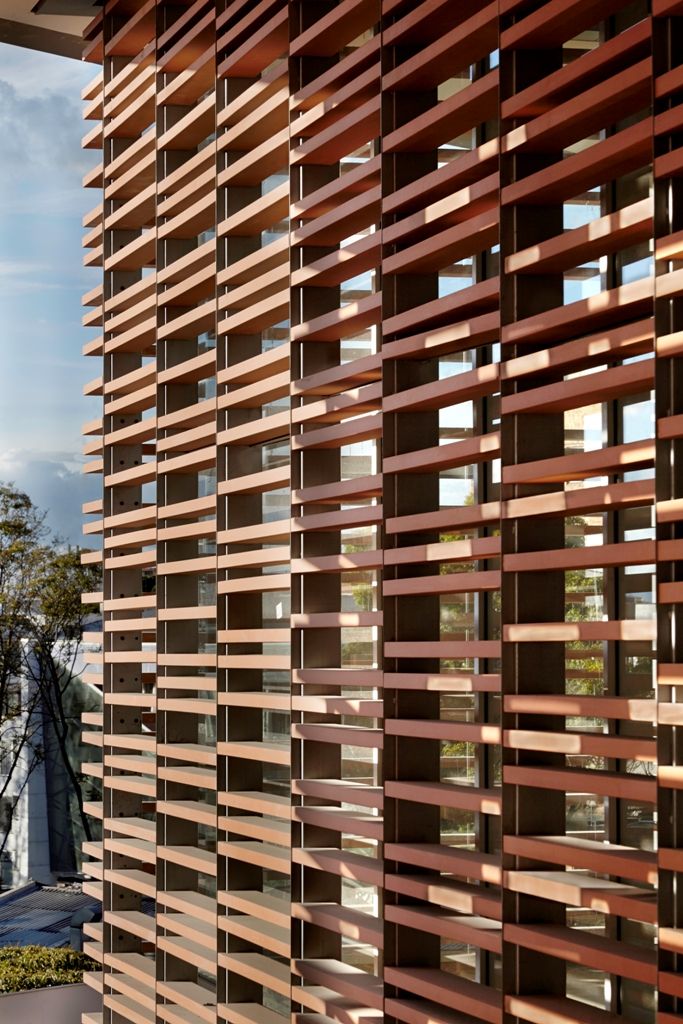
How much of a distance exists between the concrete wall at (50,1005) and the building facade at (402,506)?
2154 millimetres

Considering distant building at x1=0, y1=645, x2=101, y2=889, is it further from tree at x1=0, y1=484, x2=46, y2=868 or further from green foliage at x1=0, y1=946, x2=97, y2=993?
green foliage at x1=0, y1=946, x2=97, y2=993

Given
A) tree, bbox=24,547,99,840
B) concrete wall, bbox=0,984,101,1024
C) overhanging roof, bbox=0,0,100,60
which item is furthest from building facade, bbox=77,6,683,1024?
tree, bbox=24,547,99,840

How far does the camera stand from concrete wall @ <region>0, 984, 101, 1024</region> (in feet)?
20.7

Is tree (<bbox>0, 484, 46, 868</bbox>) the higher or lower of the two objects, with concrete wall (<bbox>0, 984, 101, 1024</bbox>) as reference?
higher

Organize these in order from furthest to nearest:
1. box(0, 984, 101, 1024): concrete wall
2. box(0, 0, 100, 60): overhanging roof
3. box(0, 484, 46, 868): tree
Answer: box(0, 484, 46, 868): tree
box(0, 984, 101, 1024): concrete wall
box(0, 0, 100, 60): overhanging roof

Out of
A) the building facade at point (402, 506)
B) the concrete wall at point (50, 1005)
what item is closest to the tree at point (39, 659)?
the concrete wall at point (50, 1005)

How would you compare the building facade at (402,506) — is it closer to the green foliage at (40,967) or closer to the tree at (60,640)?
the green foliage at (40,967)

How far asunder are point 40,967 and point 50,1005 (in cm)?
66

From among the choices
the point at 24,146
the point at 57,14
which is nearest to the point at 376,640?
the point at 57,14

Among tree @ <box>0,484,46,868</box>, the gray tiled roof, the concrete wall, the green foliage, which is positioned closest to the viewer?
the concrete wall

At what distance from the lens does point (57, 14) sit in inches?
Answer: 181

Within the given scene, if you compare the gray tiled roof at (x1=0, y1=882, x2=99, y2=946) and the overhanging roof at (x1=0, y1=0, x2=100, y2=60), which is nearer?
the overhanging roof at (x1=0, y1=0, x2=100, y2=60)

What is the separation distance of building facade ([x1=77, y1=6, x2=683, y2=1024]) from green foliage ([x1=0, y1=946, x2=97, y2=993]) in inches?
110

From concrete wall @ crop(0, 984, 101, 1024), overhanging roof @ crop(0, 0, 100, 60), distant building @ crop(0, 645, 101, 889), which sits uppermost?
overhanging roof @ crop(0, 0, 100, 60)
